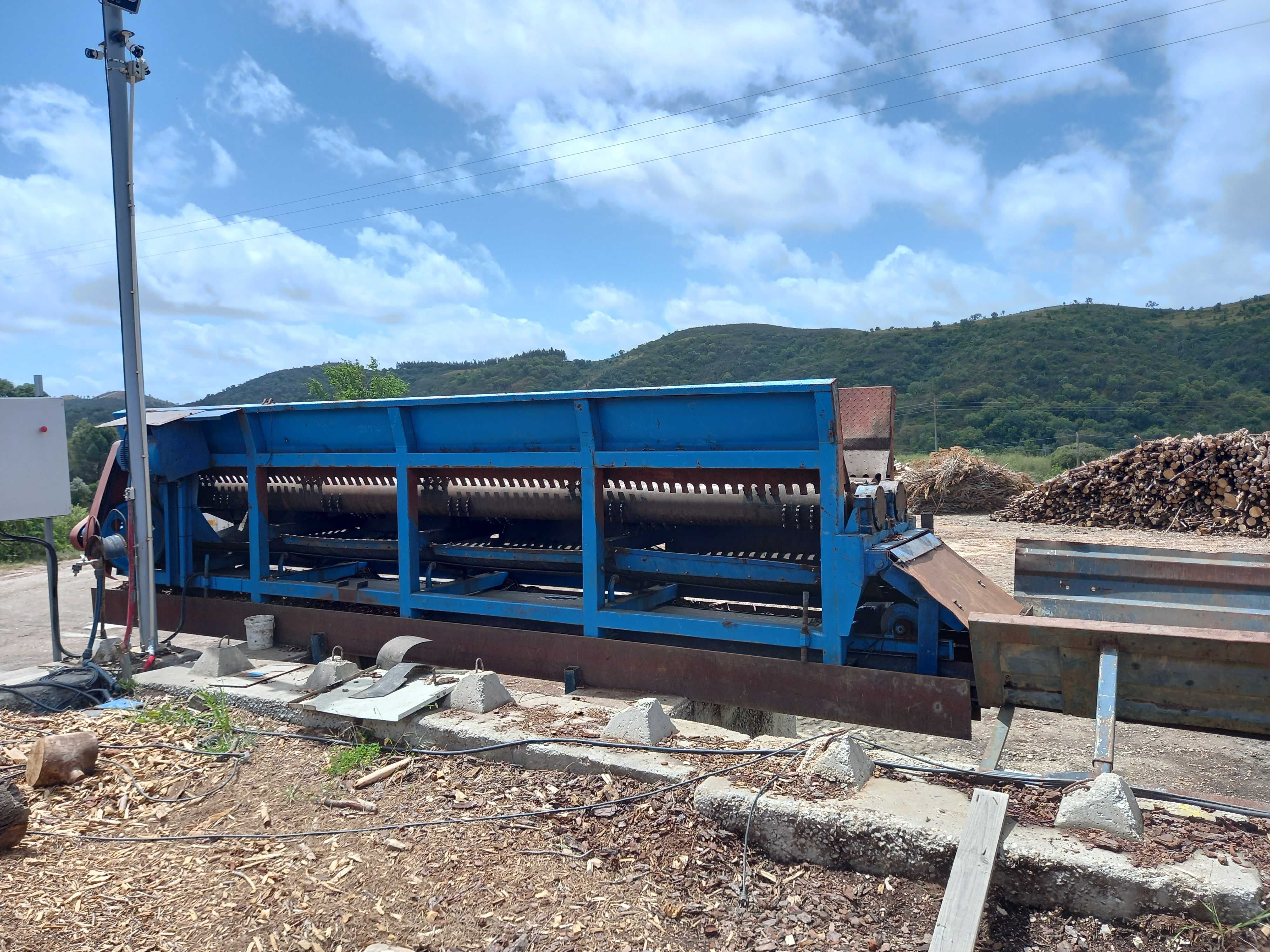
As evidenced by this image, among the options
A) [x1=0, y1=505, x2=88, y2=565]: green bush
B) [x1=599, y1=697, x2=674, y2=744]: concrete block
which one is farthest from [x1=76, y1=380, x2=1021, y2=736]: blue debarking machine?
[x1=0, y1=505, x2=88, y2=565]: green bush

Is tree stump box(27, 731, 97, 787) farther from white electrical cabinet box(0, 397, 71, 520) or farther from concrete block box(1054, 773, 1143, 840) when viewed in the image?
concrete block box(1054, 773, 1143, 840)

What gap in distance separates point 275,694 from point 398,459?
63.0 inches

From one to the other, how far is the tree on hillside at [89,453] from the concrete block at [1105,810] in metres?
30.4

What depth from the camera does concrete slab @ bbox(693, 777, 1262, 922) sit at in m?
2.28

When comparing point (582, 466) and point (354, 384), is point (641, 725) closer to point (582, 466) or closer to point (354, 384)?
point (582, 466)

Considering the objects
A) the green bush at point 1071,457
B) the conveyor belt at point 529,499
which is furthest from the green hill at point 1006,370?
the conveyor belt at point 529,499

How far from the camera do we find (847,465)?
494cm

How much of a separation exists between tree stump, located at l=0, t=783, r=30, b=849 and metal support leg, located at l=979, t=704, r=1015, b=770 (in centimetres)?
354

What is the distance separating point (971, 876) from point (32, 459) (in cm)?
539

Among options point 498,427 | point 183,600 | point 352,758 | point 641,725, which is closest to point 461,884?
point 641,725

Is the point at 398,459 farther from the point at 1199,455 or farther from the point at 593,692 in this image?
the point at 1199,455

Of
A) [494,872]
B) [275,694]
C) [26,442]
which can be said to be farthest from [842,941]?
[26,442]

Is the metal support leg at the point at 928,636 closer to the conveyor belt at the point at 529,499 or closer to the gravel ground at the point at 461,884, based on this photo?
the conveyor belt at the point at 529,499

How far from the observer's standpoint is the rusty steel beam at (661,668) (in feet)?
13.1
